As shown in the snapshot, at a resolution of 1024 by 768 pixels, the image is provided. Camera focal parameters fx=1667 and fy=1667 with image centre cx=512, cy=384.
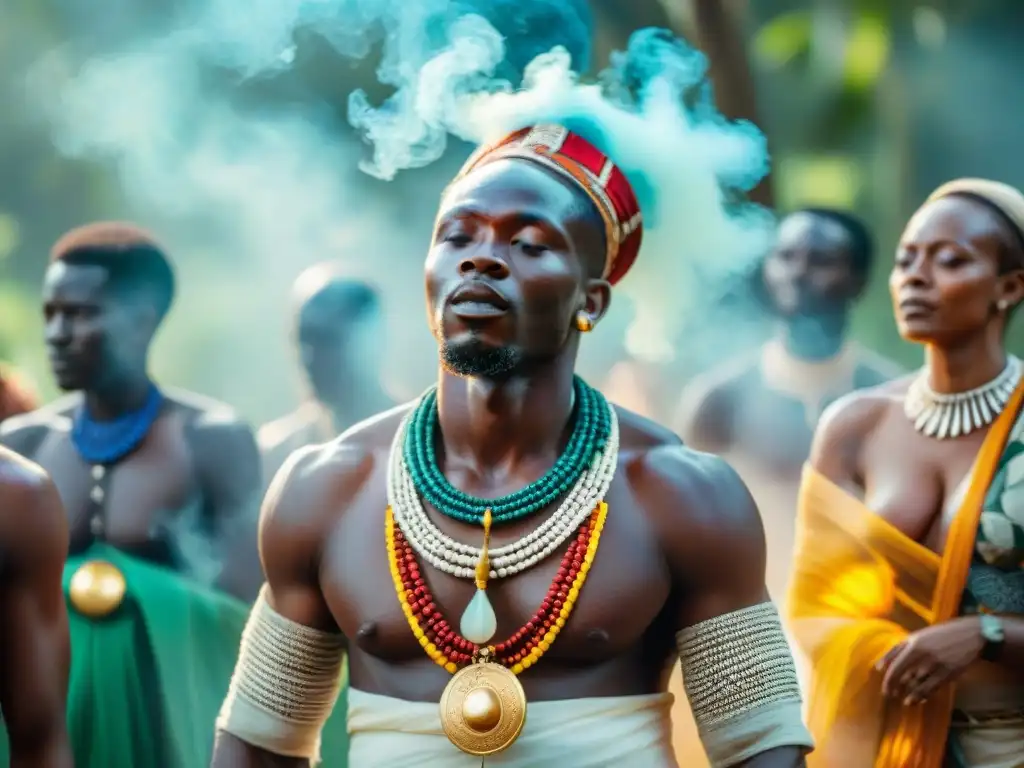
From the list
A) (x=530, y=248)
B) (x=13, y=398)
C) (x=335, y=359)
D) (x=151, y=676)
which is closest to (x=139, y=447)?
(x=151, y=676)

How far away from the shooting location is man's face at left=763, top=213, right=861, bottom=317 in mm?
6371

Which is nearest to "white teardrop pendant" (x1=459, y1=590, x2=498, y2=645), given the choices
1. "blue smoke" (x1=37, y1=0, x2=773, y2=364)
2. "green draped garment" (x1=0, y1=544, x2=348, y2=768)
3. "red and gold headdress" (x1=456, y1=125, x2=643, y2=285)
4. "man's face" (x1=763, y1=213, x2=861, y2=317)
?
"red and gold headdress" (x1=456, y1=125, x2=643, y2=285)

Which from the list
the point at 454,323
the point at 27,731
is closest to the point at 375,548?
the point at 454,323

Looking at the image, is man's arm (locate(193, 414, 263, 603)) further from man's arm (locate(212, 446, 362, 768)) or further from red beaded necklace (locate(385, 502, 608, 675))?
red beaded necklace (locate(385, 502, 608, 675))

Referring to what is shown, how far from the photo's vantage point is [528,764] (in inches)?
115

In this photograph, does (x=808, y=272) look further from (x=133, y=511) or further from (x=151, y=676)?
(x=151, y=676)

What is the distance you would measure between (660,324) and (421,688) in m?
1.01

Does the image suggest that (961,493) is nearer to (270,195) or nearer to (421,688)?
(421,688)

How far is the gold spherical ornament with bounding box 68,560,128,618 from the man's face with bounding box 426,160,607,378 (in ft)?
7.11

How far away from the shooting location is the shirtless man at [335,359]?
20.8ft

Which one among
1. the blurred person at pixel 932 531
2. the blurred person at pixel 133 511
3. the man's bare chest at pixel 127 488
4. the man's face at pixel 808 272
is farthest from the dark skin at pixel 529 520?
the man's face at pixel 808 272

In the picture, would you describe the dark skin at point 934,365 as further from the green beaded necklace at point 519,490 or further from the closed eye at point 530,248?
the closed eye at point 530,248

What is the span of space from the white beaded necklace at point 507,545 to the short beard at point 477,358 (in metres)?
0.26

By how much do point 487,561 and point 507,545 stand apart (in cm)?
5
